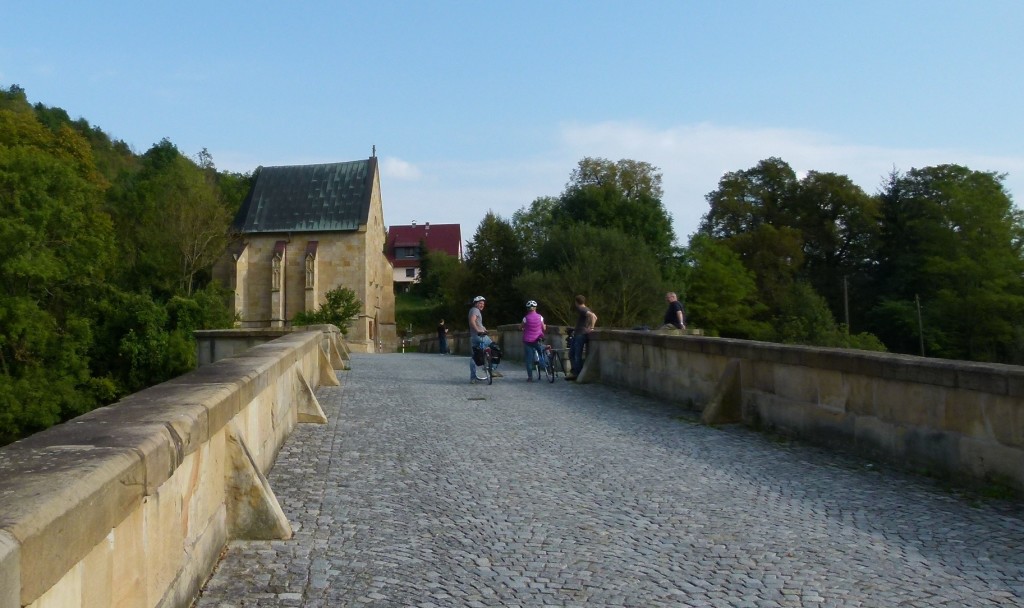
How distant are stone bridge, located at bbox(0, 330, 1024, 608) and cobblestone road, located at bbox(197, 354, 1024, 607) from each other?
0.07 ft

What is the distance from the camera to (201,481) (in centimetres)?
444

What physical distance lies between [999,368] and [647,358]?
7.68 m

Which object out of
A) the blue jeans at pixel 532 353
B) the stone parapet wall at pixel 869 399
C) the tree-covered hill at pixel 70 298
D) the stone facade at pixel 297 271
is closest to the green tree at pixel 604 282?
the stone facade at pixel 297 271

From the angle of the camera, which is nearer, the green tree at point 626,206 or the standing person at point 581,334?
the standing person at point 581,334

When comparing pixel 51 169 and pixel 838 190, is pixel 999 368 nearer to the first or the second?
pixel 51 169

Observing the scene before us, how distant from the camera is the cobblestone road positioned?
4391 mm

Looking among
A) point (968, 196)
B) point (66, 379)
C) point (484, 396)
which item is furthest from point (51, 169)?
point (968, 196)

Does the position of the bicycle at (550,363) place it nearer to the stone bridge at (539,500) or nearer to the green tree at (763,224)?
the stone bridge at (539,500)

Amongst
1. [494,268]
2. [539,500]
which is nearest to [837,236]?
[494,268]

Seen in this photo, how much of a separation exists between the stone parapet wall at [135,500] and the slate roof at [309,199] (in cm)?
6121

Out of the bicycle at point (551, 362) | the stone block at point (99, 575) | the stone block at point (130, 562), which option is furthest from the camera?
the bicycle at point (551, 362)

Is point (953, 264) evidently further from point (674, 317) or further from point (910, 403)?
point (910, 403)

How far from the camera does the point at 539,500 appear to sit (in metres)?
6.51

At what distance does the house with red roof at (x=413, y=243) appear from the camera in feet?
389
